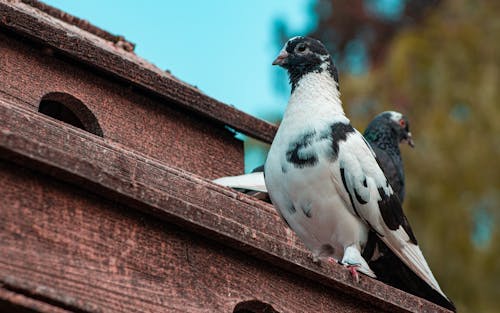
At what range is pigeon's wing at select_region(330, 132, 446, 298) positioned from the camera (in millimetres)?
4406

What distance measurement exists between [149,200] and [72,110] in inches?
Result: 61.5

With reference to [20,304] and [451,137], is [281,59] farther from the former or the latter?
[451,137]

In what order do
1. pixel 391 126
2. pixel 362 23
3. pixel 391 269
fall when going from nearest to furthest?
pixel 391 269 → pixel 391 126 → pixel 362 23

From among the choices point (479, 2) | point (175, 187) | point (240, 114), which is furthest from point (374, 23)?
point (175, 187)

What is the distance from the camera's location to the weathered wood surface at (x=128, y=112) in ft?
14.2

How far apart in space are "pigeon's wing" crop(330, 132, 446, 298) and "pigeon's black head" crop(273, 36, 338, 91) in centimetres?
51

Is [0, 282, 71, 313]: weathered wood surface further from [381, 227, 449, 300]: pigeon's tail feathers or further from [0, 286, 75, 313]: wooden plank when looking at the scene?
[381, 227, 449, 300]: pigeon's tail feathers

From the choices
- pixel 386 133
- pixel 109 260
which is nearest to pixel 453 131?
pixel 386 133

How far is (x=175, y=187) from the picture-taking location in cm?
378

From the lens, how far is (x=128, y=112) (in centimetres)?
468

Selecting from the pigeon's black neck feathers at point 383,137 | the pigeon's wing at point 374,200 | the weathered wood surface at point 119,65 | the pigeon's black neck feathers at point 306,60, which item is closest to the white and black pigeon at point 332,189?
the pigeon's wing at point 374,200

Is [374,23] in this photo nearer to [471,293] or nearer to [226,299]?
[471,293]

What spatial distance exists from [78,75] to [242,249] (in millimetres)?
1522

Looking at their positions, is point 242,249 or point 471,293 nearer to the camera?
point 242,249
